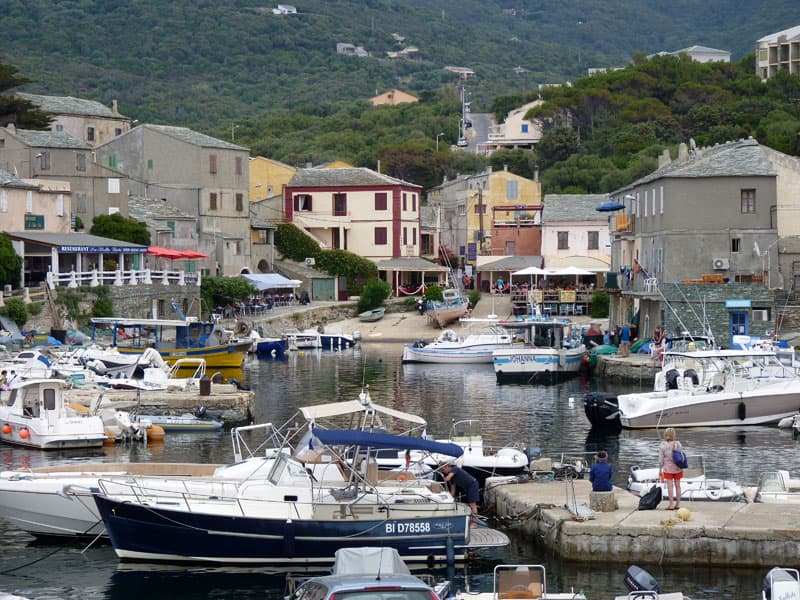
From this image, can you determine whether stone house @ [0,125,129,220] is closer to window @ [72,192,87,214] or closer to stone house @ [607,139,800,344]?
window @ [72,192,87,214]

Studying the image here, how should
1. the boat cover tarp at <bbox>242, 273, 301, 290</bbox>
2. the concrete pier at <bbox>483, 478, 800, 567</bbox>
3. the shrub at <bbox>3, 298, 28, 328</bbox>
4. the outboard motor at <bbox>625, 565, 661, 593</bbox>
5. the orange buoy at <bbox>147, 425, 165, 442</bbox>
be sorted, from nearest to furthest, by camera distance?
the outboard motor at <bbox>625, 565, 661, 593</bbox> → the concrete pier at <bbox>483, 478, 800, 567</bbox> → the orange buoy at <bbox>147, 425, 165, 442</bbox> → the shrub at <bbox>3, 298, 28, 328</bbox> → the boat cover tarp at <bbox>242, 273, 301, 290</bbox>

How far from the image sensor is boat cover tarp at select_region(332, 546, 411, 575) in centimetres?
1767

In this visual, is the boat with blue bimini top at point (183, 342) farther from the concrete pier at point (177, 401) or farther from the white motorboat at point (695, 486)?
the white motorboat at point (695, 486)

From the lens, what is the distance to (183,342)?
2346 inches

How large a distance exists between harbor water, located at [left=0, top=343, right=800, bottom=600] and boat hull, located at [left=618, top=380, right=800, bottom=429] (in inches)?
18.8

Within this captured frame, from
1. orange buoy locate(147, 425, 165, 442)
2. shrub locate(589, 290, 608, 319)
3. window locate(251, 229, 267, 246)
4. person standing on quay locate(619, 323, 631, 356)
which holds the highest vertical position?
window locate(251, 229, 267, 246)

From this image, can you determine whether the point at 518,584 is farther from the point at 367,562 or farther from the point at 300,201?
the point at 300,201

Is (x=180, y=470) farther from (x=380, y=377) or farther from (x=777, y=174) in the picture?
(x=777, y=174)

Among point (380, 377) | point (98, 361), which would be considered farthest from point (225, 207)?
point (98, 361)

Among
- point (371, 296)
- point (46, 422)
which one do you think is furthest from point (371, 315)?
point (46, 422)

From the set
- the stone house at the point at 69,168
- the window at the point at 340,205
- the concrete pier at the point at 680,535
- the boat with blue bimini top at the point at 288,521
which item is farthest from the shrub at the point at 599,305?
the boat with blue bimini top at the point at 288,521

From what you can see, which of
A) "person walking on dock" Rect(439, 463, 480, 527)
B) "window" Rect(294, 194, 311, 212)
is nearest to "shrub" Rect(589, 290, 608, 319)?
"window" Rect(294, 194, 311, 212)

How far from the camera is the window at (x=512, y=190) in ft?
333

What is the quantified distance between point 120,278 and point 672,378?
34.3 metres
